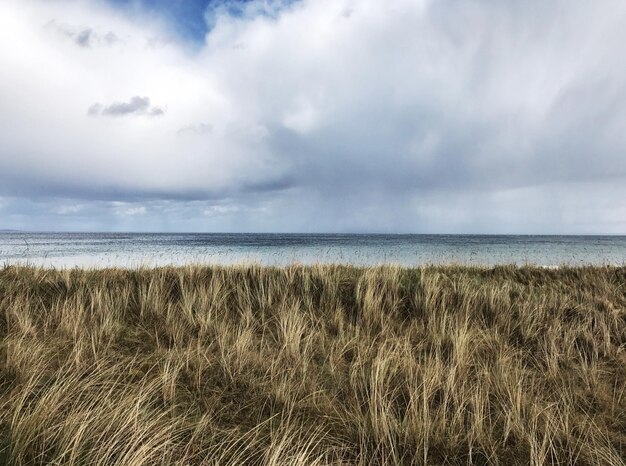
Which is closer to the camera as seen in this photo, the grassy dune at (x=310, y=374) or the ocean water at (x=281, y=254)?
the grassy dune at (x=310, y=374)

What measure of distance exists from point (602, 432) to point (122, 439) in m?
4.13

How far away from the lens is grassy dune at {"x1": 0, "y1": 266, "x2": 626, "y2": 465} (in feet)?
9.87

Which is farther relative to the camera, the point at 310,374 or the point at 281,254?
the point at 281,254

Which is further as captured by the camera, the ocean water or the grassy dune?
the ocean water

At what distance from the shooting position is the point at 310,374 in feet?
14.8

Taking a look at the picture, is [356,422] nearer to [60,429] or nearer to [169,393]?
[169,393]

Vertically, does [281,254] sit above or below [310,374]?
below

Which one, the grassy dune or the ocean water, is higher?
the grassy dune

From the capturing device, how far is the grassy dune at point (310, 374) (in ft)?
9.87

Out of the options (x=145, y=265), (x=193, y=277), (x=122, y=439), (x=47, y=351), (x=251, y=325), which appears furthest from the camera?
(x=145, y=265)

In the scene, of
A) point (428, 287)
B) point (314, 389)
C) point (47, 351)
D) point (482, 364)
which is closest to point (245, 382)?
point (314, 389)

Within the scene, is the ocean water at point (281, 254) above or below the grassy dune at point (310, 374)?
below

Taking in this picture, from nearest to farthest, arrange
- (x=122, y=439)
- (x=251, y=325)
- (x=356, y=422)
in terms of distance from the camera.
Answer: (x=122, y=439)
(x=356, y=422)
(x=251, y=325)

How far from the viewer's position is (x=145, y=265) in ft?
36.4
